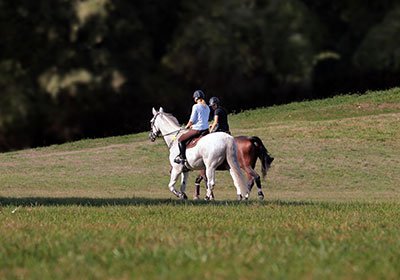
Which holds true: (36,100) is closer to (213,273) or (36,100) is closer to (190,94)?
(190,94)

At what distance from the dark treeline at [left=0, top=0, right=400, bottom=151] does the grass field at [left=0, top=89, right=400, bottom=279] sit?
6669mm

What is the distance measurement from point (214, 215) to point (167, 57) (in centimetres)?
3550

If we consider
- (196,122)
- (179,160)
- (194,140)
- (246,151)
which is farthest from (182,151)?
(246,151)

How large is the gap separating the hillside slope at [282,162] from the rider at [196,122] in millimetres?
2555

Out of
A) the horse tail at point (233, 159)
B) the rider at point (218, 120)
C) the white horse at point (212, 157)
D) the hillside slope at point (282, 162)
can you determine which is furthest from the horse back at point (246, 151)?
the horse tail at point (233, 159)

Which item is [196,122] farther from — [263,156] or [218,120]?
[263,156]

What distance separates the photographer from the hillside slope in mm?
29947

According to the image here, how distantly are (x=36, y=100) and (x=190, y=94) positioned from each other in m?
8.05

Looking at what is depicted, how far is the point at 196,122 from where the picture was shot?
24.3m

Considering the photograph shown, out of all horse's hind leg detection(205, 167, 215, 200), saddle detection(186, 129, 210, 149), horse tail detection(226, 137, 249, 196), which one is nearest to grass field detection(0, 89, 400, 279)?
horse tail detection(226, 137, 249, 196)

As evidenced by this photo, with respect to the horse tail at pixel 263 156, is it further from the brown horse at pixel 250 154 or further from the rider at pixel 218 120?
the rider at pixel 218 120

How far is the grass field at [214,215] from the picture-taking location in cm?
856

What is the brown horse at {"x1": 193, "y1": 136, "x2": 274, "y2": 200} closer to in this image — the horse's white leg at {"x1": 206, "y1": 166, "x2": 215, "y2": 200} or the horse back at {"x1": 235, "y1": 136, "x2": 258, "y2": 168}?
the horse back at {"x1": 235, "y1": 136, "x2": 258, "y2": 168}

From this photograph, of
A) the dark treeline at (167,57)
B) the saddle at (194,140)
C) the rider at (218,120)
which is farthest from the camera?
the dark treeline at (167,57)
